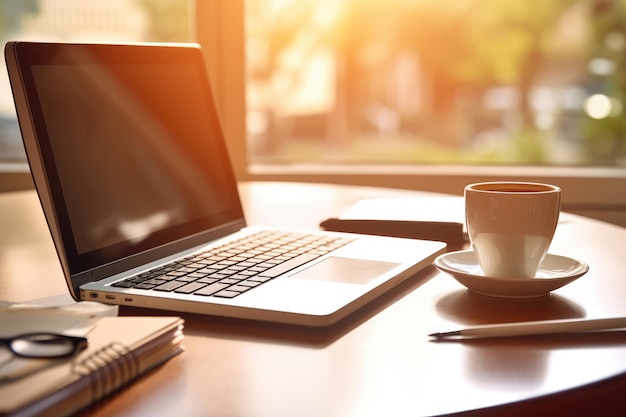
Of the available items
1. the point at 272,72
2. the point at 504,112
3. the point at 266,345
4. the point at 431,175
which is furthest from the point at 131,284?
the point at 504,112

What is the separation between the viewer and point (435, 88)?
102 inches

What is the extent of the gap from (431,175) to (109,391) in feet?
6.33

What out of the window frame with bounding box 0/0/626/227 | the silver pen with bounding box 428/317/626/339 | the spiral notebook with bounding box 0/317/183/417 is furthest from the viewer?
the window frame with bounding box 0/0/626/227

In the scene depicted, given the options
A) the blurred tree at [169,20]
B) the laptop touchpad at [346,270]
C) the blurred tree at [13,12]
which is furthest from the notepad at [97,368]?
Result: the blurred tree at [13,12]

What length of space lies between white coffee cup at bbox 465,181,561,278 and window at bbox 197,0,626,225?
5.40ft

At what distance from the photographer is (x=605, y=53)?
2557 millimetres

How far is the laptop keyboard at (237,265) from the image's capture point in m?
0.77

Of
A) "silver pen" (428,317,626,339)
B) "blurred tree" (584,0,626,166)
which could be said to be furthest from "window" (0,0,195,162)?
"silver pen" (428,317,626,339)

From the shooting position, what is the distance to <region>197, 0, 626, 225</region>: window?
255 cm

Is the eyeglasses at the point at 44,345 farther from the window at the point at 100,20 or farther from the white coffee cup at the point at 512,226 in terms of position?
the window at the point at 100,20

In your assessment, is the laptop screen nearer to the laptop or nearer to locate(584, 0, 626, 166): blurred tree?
the laptop

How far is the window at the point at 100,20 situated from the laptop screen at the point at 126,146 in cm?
140

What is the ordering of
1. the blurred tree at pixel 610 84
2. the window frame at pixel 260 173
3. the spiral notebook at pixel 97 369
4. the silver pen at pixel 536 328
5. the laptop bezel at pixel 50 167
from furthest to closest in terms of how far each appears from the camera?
1. the blurred tree at pixel 610 84
2. the window frame at pixel 260 173
3. the laptop bezel at pixel 50 167
4. the silver pen at pixel 536 328
5. the spiral notebook at pixel 97 369

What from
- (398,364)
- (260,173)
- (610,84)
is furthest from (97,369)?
(610,84)
